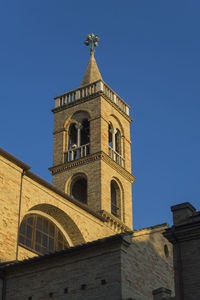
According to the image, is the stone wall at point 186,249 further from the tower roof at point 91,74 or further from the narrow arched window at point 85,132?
the tower roof at point 91,74

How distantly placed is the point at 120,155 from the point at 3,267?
64.8ft

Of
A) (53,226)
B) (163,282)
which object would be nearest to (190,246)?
(163,282)

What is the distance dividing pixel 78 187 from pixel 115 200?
8.87 ft

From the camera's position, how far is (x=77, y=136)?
3912 cm

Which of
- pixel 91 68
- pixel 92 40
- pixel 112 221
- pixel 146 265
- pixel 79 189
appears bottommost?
pixel 146 265

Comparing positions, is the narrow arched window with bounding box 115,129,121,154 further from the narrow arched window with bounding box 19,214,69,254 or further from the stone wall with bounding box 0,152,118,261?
the narrow arched window with bounding box 19,214,69,254

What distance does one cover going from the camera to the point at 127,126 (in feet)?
137

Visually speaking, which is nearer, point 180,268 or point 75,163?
point 180,268

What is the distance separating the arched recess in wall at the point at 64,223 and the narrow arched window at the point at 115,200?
8.21 m

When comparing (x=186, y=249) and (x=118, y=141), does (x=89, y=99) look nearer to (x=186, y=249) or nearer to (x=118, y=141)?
(x=118, y=141)

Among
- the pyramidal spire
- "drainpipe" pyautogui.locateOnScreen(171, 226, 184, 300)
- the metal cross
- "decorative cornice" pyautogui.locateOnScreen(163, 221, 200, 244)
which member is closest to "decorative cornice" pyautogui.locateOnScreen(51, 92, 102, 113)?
the pyramidal spire

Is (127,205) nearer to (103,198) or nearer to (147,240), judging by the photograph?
(103,198)

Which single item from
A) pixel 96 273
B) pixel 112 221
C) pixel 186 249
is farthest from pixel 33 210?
pixel 186 249

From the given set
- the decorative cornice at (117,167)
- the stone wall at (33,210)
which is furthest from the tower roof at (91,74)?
the stone wall at (33,210)
